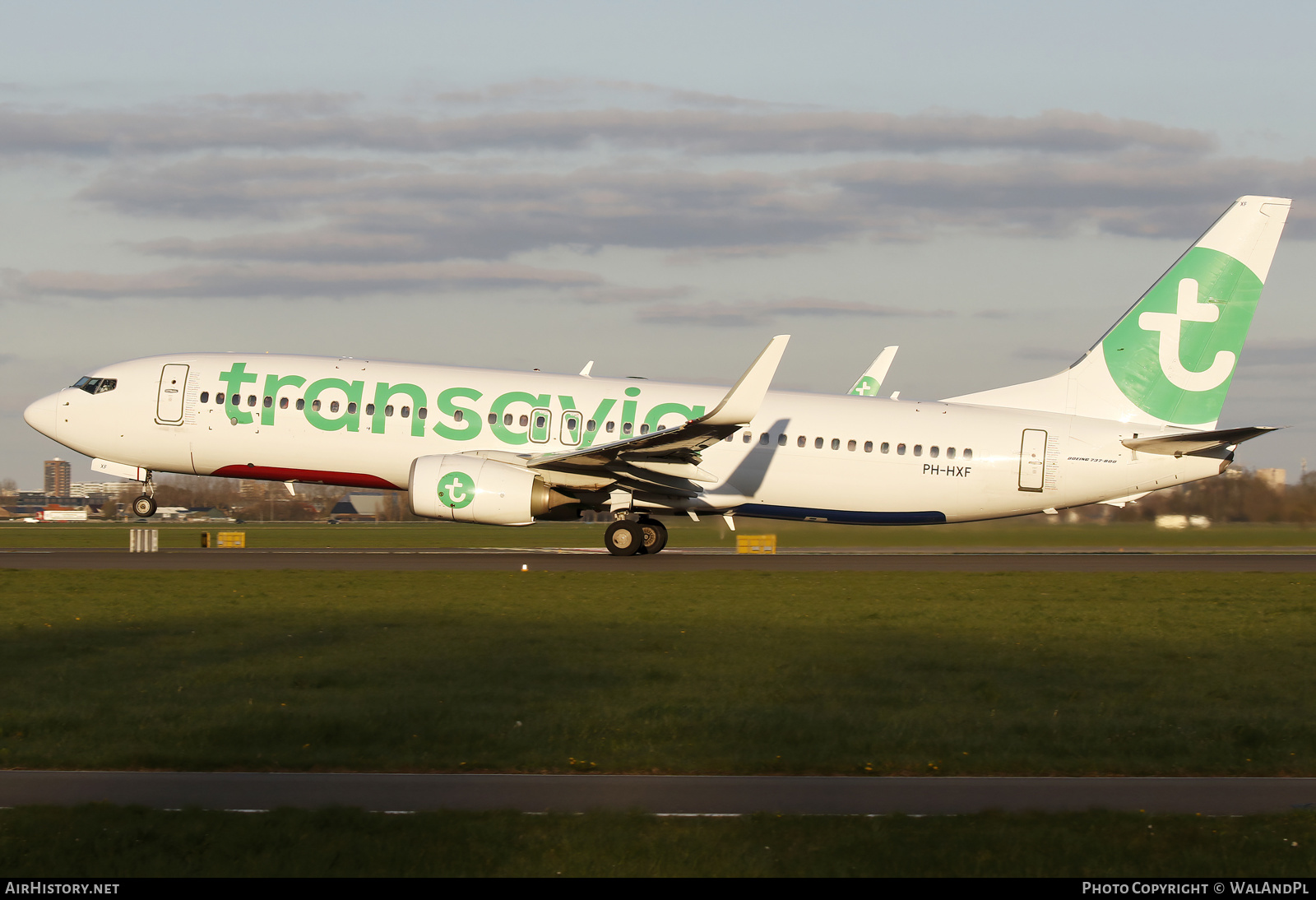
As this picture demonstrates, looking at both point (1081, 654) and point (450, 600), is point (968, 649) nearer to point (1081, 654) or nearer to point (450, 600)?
point (1081, 654)

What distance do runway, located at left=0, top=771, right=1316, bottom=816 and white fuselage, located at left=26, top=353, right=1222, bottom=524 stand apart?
2132 centimetres

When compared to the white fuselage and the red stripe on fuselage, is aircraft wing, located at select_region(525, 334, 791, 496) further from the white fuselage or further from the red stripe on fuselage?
the red stripe on fuselage

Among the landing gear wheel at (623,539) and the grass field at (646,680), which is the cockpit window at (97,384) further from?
→ the landing gear wheel at (623,539)

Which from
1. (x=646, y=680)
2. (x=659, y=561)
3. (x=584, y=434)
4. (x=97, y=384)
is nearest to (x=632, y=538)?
(x=659, y=561)

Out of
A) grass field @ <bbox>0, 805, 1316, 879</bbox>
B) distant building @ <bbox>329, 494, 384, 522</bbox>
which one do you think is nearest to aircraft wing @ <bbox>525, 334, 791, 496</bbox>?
grass field @ <bbox>0, 805, 1316, 879</bbox>

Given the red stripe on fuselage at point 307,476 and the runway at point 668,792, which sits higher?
the red stripe on fuselage at point 307,476

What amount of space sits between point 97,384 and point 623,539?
14499 millimetres

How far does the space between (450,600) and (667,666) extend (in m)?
7.29

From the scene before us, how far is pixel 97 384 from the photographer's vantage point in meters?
31.6

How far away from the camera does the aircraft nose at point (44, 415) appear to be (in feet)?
104

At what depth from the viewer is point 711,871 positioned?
21.7 ft

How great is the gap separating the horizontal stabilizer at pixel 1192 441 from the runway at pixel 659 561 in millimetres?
2996

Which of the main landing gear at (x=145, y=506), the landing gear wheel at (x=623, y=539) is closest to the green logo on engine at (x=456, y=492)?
the landing gear wheel at (x=623, y=539)

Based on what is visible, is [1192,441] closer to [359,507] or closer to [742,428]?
[742,428]
